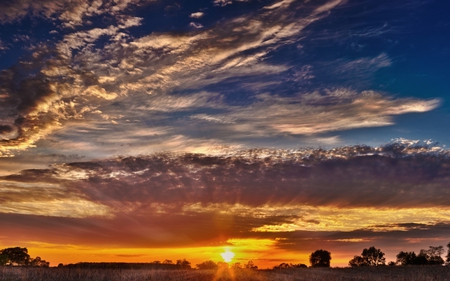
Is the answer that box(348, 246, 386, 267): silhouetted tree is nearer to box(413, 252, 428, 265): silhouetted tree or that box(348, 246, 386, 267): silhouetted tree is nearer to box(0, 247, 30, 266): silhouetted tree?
box(413, 252, 428, 265): silhouetted tree

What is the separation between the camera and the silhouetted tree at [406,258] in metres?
141

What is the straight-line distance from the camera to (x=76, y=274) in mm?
48094

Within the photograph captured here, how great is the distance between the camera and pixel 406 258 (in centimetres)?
14512

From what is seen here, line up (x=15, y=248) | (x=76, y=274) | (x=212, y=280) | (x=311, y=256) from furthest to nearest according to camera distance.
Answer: (x=311, y=256), (x=15, y=248), (x=76, y=274), (x=212, y=280)

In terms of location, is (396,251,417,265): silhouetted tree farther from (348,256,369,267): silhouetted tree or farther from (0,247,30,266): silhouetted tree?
(0,247,30,266): silhouetted tree

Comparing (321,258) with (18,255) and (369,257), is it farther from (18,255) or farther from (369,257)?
(18,255)

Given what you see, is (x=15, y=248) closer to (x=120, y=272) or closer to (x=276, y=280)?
(x=120, y=272)

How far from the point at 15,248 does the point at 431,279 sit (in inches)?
4720

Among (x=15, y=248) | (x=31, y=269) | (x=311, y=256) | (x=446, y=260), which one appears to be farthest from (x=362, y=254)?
(x=31, y=269)

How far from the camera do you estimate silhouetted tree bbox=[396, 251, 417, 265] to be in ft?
461

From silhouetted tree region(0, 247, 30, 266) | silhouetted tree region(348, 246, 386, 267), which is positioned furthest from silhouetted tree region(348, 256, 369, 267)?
silhouetted tree region(0, 247, 30, 266)

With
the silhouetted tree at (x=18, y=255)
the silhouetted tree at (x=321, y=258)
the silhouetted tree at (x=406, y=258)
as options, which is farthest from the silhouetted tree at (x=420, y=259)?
the silhouetted tree at (x=18, y=255)

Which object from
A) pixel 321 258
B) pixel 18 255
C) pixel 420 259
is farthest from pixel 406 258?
pixel 18 255

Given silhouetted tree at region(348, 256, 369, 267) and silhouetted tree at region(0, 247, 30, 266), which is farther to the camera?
silhouetted tree at region(348, 256, 369, 267)
